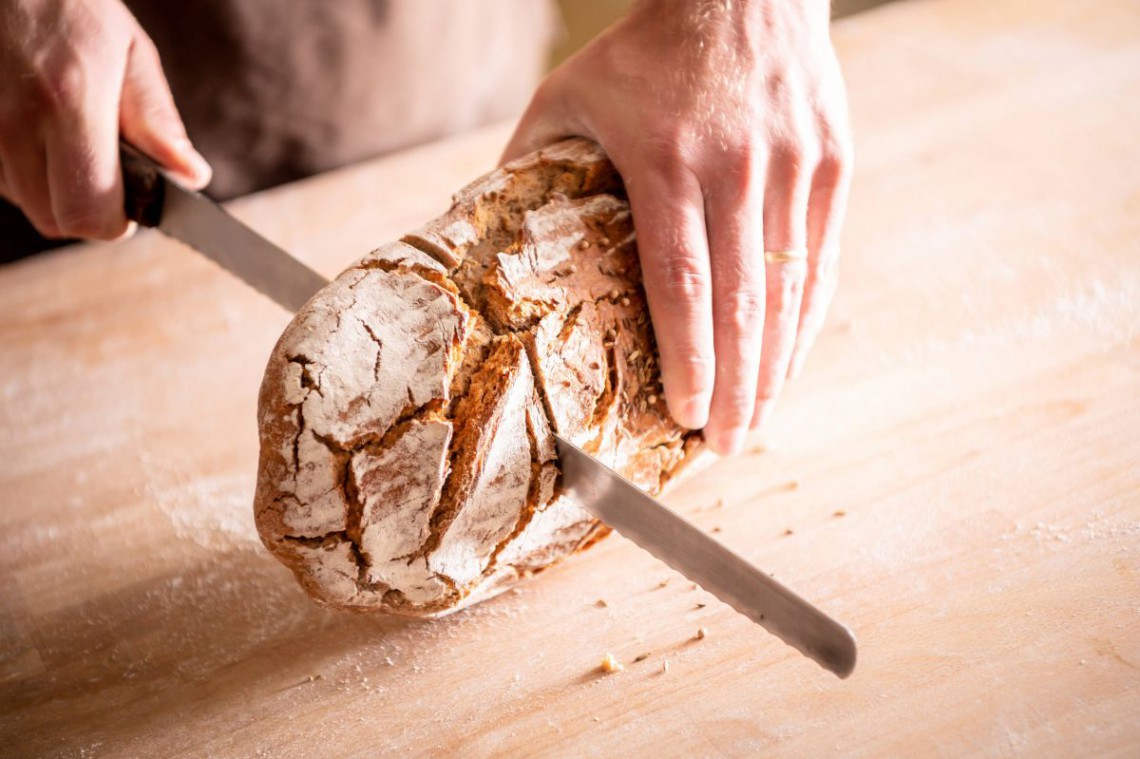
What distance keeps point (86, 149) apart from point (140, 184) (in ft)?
0.31

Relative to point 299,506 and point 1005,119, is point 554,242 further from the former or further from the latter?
point 1005,119

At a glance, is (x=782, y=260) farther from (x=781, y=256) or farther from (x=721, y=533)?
(x=721, y=533)

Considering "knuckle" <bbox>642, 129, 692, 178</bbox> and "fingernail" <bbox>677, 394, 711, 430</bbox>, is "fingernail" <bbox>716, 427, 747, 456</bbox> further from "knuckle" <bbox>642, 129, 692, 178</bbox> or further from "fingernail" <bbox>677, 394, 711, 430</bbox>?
"knuckle" <bbox>642, 129, 692, 178</bbox>

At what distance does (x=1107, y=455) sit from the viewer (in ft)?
5.39

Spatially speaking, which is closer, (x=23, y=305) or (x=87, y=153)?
(x=87, y=153)

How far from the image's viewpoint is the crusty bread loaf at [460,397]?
1.28 meters

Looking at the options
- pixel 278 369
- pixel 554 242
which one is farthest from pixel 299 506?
pixel 554 242

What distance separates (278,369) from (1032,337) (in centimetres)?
136

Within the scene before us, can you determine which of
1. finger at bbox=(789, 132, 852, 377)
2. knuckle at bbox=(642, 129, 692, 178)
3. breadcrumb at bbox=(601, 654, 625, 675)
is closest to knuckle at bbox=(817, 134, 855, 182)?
finger at bbox=(789, 132, 852, 377)

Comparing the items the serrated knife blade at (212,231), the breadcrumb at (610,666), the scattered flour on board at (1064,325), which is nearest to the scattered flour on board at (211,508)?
the serrated knife blade at (212,231)

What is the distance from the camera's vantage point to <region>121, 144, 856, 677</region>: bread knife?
47.4 inches

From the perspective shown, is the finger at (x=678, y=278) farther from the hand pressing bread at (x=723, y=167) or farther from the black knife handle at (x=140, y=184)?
the black knife handle at (x=140, y=184)

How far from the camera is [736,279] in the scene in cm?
142

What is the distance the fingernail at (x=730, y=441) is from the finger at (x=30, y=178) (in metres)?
1.18
